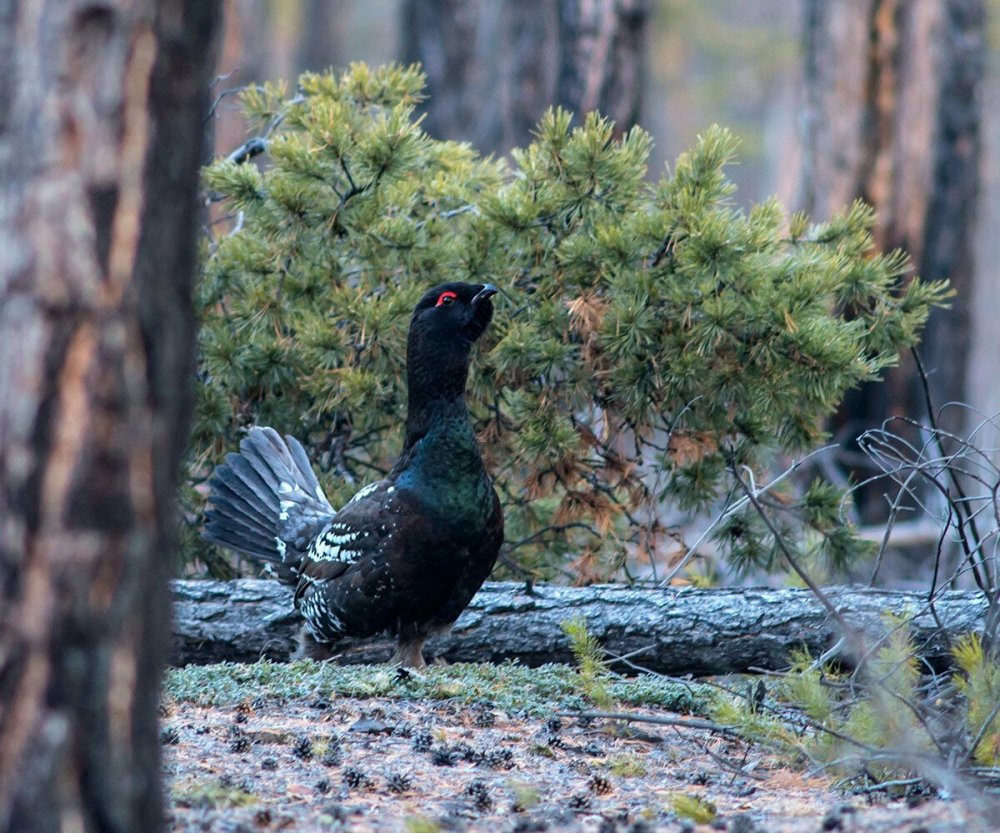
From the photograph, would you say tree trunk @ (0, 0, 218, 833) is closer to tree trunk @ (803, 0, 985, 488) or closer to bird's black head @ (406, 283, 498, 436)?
bird's black head @ (406, 283, 498, 436)

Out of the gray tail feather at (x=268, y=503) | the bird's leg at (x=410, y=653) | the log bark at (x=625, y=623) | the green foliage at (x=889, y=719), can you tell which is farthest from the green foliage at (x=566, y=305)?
the green foliage at (x=889, y=719)

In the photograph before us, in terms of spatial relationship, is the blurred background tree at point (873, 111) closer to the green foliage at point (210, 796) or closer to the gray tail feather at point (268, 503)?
the gray tail feather at point (268, 503)

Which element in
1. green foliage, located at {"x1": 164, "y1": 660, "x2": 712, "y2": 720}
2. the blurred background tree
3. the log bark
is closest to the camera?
green foliage, located at {"x1": 164, "y1": 660, "x2": 712, "y2": 720}

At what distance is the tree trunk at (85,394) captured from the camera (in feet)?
7.04

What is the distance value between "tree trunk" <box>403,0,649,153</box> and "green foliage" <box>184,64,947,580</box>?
3833 millimetres

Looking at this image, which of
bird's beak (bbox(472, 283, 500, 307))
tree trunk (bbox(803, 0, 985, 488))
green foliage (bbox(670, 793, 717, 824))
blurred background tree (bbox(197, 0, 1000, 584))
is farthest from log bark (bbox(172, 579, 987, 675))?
tree trunk (bbox(803, 0, 985, 488))

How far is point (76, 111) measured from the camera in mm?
2207

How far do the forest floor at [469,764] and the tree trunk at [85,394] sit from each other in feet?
2.92

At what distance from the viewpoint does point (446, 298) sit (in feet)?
17.8

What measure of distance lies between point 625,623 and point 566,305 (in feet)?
5.34

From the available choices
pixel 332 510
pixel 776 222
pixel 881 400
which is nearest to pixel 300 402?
pixel 332 510

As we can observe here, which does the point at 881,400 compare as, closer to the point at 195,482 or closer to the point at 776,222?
the point at 776,222

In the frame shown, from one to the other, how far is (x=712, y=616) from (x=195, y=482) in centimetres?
320

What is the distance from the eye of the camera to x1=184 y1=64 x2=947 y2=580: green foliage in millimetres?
5688
